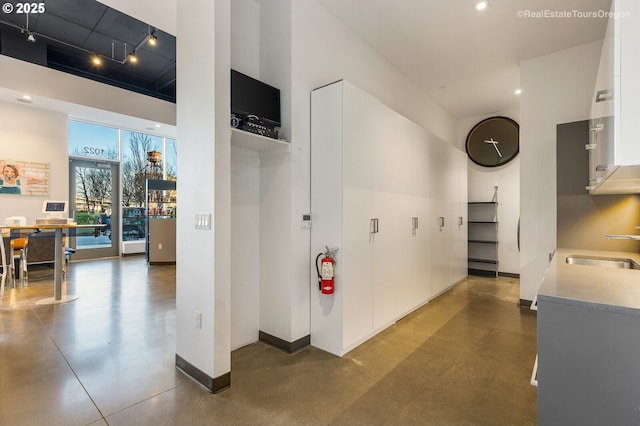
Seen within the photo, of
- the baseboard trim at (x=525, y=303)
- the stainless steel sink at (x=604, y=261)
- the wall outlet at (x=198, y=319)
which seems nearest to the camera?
the wall outlet at (x=198, y=319)

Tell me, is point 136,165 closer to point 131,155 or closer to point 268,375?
point 131,155

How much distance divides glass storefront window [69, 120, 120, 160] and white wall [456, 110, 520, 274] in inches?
360

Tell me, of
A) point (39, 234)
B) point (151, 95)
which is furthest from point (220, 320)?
point (151, 95)

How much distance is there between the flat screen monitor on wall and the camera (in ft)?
8.39

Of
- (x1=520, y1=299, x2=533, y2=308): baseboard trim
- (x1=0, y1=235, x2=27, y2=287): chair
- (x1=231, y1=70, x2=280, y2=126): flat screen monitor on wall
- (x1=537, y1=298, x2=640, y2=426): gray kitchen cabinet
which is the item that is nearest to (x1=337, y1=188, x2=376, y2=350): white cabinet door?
(x1=231, y1=70, x2=280, y2=126): flat screen monitor on wall

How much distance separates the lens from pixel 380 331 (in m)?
3.33

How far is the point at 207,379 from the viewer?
7.38ft

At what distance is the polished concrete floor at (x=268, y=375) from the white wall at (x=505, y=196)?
8.86ft

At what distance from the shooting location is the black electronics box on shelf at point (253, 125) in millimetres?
2512

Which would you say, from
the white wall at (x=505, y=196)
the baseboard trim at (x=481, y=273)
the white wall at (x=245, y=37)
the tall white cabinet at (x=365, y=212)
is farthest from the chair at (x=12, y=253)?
the white wall at (x=505, y=196)

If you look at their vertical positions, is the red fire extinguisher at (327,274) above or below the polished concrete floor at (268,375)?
above

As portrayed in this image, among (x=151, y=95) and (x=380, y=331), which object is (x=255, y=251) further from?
(x=151, y=95)

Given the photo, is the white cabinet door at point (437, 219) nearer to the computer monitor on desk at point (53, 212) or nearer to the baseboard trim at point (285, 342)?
the baseboard trim at point (285, 342)

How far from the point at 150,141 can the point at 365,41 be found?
292 inches
